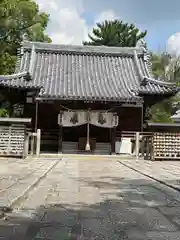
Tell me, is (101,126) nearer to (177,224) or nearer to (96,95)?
(96,95)

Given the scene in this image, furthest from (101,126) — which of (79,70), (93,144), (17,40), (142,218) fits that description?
(142,218)

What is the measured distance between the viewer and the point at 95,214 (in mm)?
5008

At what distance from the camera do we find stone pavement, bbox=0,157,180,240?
13.2 feet

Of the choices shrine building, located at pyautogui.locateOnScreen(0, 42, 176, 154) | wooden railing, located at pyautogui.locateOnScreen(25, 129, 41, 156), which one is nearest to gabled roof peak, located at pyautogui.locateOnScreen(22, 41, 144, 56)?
shrine building, located at pyautogui.locateOnScreen(0, 42, 176, 154)

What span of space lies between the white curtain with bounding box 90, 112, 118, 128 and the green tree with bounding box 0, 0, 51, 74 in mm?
9407

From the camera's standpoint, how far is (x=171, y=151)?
1727 cm

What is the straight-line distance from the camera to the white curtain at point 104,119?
20.3 meters

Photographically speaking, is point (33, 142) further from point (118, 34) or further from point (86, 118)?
point (118, 34)

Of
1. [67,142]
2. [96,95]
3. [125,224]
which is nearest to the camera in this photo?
[125,224]

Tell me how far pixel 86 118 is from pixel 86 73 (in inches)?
150

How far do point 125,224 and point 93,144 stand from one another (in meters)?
16.0

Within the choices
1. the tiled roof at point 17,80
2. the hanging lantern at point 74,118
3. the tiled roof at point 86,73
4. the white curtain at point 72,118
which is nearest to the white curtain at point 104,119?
the white curtain at point 72,118

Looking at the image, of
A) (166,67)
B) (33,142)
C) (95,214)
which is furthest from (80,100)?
(166,67)

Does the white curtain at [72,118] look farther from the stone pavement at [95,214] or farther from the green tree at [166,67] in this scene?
the green tree at [166,67]
